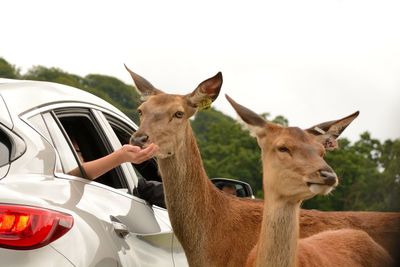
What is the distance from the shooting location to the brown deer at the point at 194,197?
6.76 meters

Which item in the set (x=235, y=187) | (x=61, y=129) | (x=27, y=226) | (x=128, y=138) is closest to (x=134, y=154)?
(x=61, y=129)

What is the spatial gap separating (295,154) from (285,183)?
0.20 metres

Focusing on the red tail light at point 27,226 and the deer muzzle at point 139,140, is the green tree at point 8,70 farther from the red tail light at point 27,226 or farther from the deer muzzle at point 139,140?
the red tail light at point 27,226

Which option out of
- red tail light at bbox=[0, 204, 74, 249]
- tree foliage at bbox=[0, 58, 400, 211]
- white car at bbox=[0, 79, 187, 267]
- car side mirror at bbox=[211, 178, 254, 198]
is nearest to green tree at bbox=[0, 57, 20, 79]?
tree foliage at bbox=[0, 58, 400, 211]

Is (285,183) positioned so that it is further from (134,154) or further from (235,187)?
(235,187)

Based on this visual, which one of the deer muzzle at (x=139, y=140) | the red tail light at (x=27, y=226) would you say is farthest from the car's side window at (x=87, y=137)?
the red tail light at (x=27, y=226)

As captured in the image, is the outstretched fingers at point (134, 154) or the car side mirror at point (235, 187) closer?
the outstretched fingers at point (134, 154)

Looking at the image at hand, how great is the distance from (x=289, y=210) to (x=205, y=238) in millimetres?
1189

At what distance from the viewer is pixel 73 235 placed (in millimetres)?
4266

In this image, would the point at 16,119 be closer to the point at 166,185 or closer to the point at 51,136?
the point at 51,136

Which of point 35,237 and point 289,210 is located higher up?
point 289,210

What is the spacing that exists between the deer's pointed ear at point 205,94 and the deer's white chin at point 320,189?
1.88 meters

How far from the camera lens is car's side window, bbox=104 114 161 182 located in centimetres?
684

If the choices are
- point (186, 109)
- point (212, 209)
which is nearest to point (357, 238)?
point (212, 209)
